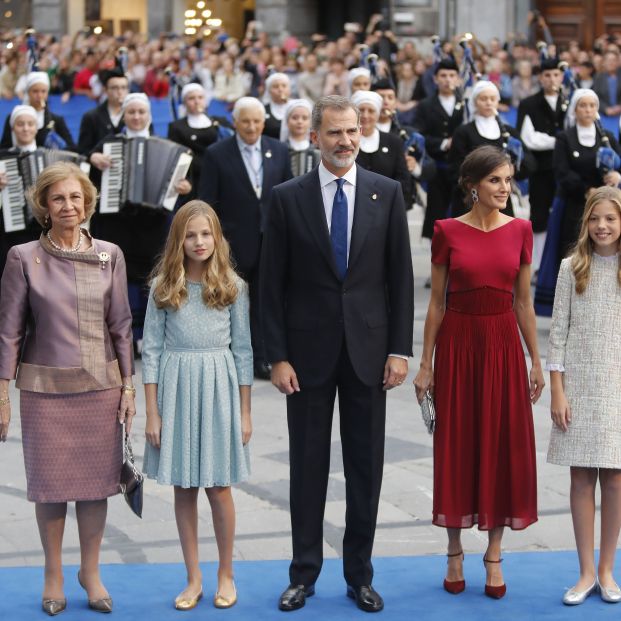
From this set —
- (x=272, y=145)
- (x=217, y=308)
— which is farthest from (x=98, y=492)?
(x=272, y=145)

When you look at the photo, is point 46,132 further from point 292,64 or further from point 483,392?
point 292,64

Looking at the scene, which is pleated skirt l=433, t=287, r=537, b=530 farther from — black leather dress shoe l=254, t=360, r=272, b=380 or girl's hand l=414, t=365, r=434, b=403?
black leather dress shoe l=254, t=360, r=272, b=380

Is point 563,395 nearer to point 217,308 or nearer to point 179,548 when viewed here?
point 217,308

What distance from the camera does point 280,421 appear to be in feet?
28.3

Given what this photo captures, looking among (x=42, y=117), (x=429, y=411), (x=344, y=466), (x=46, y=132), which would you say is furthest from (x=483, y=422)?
(x=42, y=117)

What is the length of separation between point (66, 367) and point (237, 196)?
3.94 metres

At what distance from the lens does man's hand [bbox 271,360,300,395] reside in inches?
216

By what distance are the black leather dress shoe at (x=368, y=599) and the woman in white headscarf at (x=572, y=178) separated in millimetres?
5636

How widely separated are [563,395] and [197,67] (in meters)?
18.7

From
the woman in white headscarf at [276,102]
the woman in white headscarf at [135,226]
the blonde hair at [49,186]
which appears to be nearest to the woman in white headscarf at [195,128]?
the woman in white headscarf at [276,102]

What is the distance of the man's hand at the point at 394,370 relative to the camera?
5.49 m

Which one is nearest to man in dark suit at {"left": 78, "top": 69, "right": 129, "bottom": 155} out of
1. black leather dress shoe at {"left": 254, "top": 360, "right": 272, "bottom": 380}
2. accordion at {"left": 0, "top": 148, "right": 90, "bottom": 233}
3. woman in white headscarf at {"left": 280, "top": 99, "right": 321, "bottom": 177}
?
accordion at {"left": 0, "top": 148, "right": 90, "bottom": 233}

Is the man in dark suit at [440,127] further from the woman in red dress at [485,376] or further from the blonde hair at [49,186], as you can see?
the blonde hair at [49,186]

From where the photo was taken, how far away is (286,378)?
18.0ft
